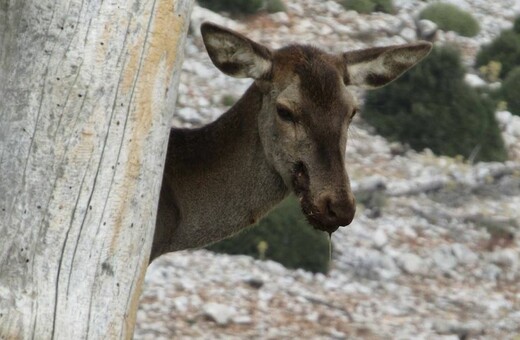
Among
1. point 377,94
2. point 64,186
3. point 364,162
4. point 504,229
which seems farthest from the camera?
point 377,94

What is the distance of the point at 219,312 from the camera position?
562 inches

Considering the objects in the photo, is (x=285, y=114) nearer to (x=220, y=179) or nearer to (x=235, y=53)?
(x=235, y=53)

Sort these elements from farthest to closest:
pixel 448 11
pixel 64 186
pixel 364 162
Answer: pixel 448 11 → pixel 364 162 → pixel 64 186

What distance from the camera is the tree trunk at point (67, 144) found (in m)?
4.86

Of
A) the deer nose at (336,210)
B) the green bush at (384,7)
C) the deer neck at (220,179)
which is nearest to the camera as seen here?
the deer nose at (336,210)

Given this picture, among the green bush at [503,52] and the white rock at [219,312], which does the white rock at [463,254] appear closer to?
the white rock at [219,312]

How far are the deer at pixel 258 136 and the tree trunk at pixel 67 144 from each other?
1.95 m

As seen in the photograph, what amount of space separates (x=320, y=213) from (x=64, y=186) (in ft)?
6.62

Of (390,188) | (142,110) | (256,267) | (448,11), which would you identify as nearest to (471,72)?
(448,11)

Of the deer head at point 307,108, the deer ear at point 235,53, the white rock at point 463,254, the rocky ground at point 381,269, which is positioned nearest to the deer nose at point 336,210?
the deer head at point 307,108

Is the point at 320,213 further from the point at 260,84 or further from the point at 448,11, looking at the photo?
the point at 448,11

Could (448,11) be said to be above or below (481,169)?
above

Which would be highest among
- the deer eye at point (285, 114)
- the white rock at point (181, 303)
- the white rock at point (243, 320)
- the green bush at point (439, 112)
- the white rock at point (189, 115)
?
the deer eye at point (285, 114)

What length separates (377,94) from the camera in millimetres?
24375
